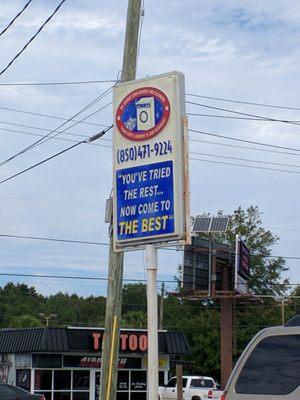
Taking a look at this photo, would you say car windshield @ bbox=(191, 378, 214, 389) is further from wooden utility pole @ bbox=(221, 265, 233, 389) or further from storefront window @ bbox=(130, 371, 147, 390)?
wooden utility pole @ bbox=(221, 265, 233, 389)

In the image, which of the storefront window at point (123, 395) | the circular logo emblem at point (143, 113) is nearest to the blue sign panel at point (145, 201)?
the circular logo emblem at point (143, 113)

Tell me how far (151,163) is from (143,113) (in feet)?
2.13

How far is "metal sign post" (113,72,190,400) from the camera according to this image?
33.2 feet

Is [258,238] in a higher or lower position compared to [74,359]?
higher

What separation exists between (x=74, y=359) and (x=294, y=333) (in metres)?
30.9

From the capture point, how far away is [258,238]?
73.9 metres

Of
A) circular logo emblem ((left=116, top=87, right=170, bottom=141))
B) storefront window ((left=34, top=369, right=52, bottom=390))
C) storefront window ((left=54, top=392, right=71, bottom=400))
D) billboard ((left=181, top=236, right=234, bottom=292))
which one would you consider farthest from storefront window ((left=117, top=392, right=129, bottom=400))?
circular logo emblem ((left=116, top=87, right=170, bottom=141))

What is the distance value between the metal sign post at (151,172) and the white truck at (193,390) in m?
28.1

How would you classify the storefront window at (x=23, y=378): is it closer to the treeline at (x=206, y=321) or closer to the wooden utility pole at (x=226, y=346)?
the wooden utility pole at (x=226, y=346)

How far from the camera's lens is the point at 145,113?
34.6 feet

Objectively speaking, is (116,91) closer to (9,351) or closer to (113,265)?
(113,265)

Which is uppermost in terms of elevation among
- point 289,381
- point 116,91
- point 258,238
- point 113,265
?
point 258,238

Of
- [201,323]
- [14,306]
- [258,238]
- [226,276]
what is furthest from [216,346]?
[14,306]

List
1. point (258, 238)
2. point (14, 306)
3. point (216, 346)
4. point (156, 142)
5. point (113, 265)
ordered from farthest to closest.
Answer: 1. point (14, 306)
2. point (258, 238)
3. point (216, 346)
4. point (113, 265)
5. point (156, 142)
